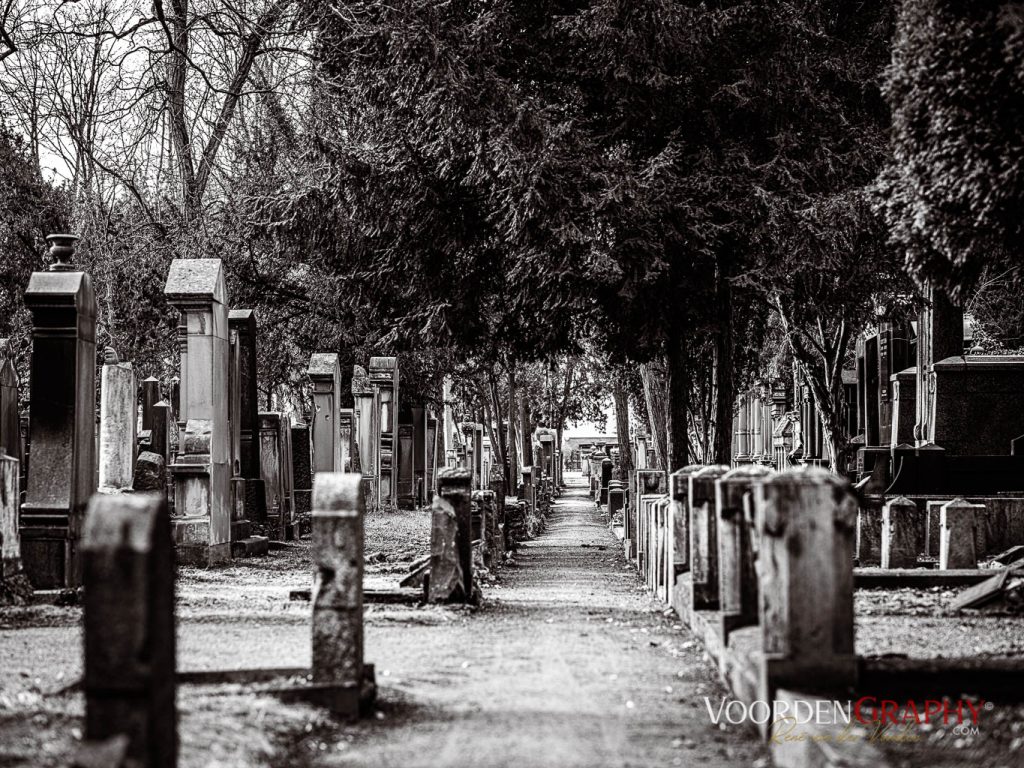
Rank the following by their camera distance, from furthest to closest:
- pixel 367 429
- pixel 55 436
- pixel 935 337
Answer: pixel 367 429 < pixel 935 337 < pixel 55 436

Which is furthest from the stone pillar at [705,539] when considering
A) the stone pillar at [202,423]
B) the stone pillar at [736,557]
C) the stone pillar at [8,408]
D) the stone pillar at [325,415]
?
the stone pillar at [325,415]

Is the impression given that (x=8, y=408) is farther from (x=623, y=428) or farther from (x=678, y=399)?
(x=623, y=428)

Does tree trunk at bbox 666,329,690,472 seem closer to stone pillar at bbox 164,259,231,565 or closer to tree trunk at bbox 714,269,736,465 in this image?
tree trunk at bbox 714,269,736,465

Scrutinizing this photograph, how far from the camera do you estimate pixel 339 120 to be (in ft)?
69.4

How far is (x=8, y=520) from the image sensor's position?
1080 centimetres

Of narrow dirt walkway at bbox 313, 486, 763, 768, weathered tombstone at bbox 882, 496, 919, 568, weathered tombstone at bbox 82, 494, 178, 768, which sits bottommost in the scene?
narrow dirt walkway at bbox 313, 486, 763, 768

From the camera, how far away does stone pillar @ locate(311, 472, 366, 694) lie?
623 centimetres

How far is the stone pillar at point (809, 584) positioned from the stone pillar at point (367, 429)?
21778mm

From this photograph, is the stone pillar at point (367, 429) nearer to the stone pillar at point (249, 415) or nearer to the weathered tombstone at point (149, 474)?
the stone pillar at point (249, 415)

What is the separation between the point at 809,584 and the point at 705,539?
11.3ft

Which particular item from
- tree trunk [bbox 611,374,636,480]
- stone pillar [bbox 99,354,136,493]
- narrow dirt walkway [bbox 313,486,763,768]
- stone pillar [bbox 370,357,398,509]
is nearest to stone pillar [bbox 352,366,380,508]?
stone pillar [bbox 370,357,398,509]

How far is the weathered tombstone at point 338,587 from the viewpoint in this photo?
6234mm

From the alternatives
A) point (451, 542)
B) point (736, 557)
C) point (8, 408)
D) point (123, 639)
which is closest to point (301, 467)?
point (8, 408)

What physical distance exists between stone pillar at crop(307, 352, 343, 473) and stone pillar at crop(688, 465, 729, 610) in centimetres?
1386
